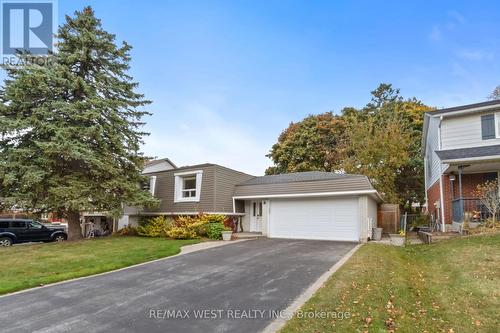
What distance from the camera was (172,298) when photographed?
→ 233 inches

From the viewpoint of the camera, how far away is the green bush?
610 inches

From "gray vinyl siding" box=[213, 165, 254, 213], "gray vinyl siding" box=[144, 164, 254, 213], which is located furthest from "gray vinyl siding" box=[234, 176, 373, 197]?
"gray vinyl siding" box=[144, 164, 254, 213]

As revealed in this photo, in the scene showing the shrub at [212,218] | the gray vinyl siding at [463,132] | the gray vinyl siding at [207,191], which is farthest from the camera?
the gray vinyl siding at [207,191]

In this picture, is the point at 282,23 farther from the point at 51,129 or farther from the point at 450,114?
the point at 51,129

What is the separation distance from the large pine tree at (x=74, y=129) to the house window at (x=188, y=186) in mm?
2057

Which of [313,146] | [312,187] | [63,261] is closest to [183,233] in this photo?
[63,261]

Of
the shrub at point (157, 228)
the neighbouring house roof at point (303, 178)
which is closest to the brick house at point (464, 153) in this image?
the neighbouring house roof at point (303, 178)

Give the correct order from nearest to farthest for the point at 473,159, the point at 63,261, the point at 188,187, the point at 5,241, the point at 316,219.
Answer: the point at 63,261 < the point at 473,159 < the point at 316,219 < the point at 5,241 < the point at 188,187

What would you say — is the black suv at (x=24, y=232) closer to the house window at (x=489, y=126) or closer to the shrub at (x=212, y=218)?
the shrub at (x=212, y=218)

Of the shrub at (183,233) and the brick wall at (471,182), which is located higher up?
the brick wall at (471,182)

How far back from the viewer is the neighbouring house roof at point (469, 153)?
13.0m

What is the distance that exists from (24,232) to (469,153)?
23368 mm

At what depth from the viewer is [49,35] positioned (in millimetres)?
16250

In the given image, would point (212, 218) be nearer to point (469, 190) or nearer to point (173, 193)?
point (173, 193)
